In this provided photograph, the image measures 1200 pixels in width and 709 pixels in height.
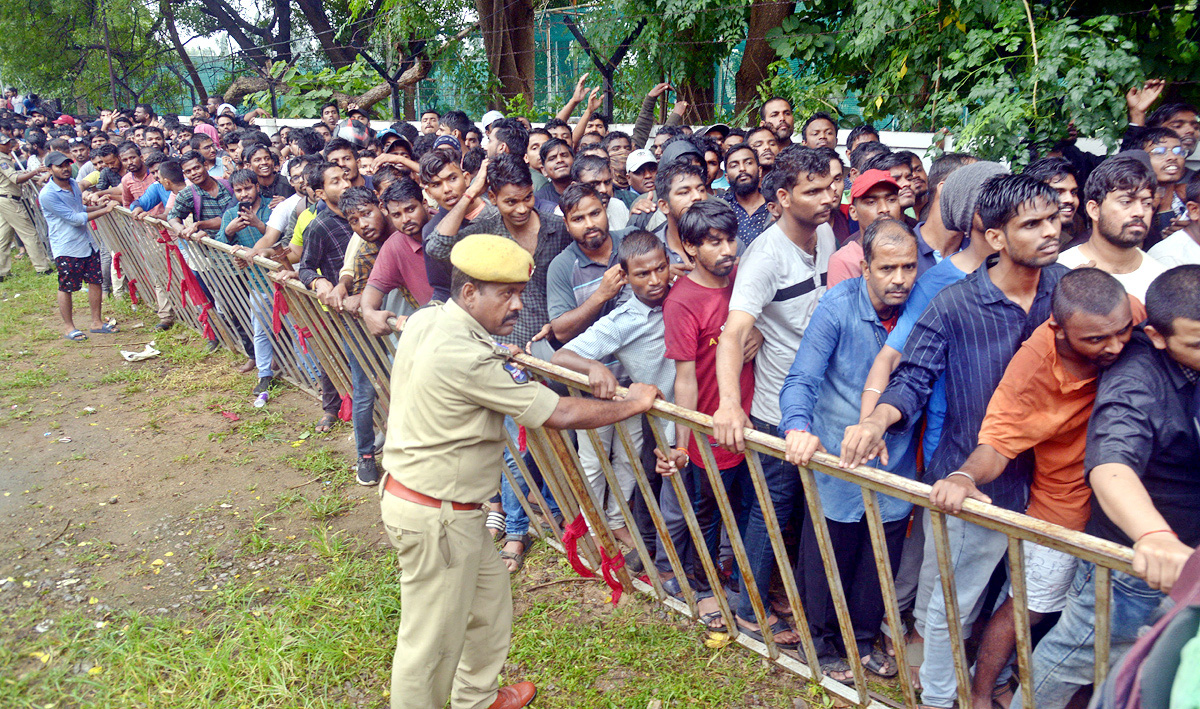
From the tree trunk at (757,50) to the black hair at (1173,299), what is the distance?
25.0 ft

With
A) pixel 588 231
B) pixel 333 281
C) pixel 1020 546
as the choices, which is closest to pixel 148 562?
pixel 333 281

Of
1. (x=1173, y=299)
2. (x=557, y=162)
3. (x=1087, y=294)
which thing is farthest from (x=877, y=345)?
(x=557, y=162)

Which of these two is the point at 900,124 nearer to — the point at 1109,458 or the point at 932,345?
the point at 932,345

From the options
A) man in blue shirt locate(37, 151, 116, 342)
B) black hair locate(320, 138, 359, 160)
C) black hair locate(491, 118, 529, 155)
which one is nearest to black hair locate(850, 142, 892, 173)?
black hair locate(491, 118, 529, 155)

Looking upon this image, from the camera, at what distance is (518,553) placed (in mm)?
4344

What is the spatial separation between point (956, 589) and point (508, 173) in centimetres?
289

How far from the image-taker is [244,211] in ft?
22.4

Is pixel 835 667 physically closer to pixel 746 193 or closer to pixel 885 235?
pixel 885 235

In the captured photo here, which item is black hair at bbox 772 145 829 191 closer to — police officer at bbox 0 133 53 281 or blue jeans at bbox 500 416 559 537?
blue jeans at bbox 500 416 559 537

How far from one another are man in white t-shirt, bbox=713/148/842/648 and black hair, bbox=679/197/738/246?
0.16 m

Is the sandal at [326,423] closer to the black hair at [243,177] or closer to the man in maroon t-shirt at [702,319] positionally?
the black hair at [243,177]

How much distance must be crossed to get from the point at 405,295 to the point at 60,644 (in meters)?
2.47

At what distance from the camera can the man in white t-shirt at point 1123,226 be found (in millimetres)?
3229

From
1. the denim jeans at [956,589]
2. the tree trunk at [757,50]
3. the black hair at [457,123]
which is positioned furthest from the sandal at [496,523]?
the tree trunk at [757,50]
